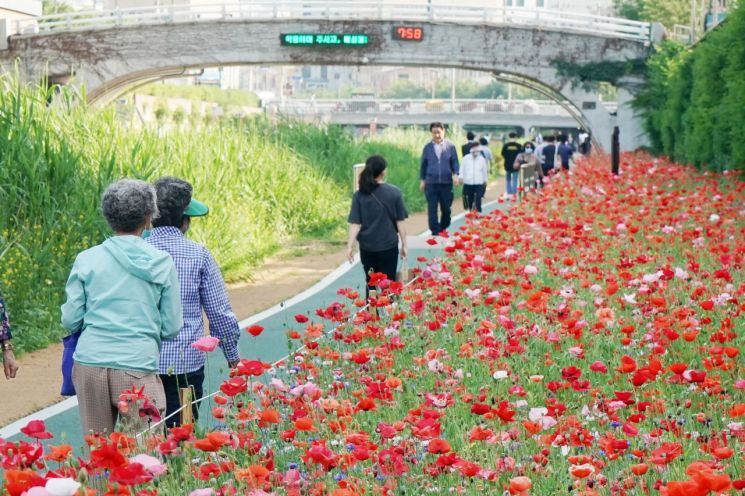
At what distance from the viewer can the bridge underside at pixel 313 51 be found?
50156mm

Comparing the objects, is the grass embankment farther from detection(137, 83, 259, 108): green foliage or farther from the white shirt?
detection(137, 83, 259, 108): green foliage

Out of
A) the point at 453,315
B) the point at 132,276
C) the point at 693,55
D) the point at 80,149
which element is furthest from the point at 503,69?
the point at 132,276

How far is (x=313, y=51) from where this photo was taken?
167 ft

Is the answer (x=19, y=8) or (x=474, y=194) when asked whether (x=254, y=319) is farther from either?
(x=19, y=8)

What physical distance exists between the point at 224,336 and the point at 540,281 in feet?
14.3

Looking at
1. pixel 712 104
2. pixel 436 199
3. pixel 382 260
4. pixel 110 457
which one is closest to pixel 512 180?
pixel 712 104

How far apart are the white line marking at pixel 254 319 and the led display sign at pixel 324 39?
28.8 metres

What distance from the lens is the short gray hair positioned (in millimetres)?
5137

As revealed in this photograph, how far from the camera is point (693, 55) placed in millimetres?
32125

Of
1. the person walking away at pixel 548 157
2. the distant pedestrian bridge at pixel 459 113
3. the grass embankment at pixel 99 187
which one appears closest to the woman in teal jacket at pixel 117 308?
the grass embankment at pixel 99 187

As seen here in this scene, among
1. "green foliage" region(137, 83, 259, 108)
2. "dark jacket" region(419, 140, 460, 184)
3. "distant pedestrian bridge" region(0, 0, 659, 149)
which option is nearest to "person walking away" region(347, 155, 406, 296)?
"dark jacket" region(419, 140, 460, 184)

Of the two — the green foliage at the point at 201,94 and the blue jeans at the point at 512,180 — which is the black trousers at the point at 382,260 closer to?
the blue jeans at the point at 512,180

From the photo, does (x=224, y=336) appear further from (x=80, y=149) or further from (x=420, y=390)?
(x=80, y=149)

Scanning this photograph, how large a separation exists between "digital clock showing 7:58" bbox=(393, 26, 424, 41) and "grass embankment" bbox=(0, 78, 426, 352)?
26.6 m
